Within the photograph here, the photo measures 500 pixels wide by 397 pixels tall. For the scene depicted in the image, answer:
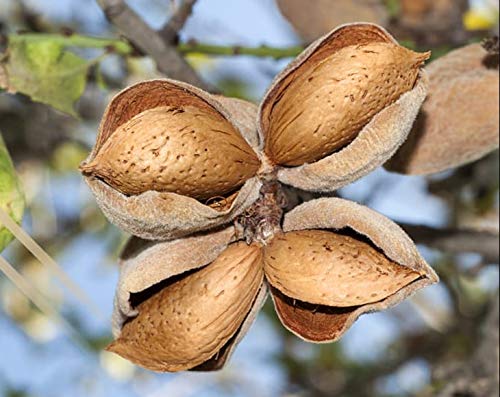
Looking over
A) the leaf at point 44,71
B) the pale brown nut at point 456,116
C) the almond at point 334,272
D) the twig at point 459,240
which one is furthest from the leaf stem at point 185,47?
the almond at point 334,272

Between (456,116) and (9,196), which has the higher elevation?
(9,196)

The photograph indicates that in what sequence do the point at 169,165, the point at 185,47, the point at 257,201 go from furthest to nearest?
1. the point at 185,47
2. the point at 257,201
3. the point at 169,165

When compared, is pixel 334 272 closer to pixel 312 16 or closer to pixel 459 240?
pixel 459 240

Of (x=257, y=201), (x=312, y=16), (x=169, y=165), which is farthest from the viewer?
(x=312, y=16)

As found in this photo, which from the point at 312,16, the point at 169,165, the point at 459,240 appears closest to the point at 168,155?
the point at 169,165

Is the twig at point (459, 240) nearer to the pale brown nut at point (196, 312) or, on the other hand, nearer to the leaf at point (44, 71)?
the pale brown nut at point (196, 312)

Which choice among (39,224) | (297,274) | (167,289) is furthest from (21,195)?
(39,224)

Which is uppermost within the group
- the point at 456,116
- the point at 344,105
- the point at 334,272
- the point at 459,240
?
the point at 344,105
